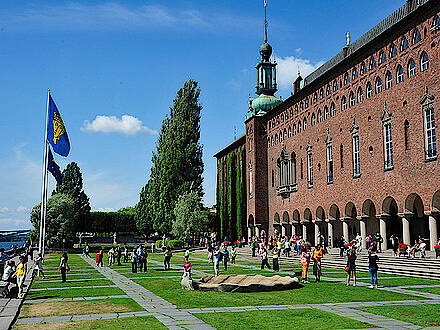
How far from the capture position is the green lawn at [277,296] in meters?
16.7

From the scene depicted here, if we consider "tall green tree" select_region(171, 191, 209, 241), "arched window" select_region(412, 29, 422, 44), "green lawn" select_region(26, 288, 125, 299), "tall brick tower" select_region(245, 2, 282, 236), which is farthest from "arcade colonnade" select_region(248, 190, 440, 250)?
"green lawn" select_region(26, 288, 125, 299)

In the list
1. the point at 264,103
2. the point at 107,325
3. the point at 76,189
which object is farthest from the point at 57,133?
the point at 76,189

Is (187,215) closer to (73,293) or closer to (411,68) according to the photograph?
(411,68)

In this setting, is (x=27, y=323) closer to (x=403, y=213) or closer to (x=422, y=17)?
(x=403, y=213)

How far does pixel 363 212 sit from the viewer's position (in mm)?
40750

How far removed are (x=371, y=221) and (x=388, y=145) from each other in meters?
8.78

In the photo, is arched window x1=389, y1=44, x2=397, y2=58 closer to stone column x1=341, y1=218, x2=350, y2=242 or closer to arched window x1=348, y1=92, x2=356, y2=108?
arched window x1=348, y1=92, x2=356, y2=108

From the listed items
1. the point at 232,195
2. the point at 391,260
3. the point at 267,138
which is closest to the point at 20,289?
the point at 391,260

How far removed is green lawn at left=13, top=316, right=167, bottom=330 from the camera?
1263 cm

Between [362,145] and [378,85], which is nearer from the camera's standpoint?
[378,85]

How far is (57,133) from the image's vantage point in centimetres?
2948

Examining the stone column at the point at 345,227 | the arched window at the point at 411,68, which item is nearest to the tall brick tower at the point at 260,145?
the stone column at the point at 345,227

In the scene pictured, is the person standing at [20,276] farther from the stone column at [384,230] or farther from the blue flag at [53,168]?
the stone column at [384,230]

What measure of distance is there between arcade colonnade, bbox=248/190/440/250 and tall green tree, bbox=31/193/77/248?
82.8 feet
